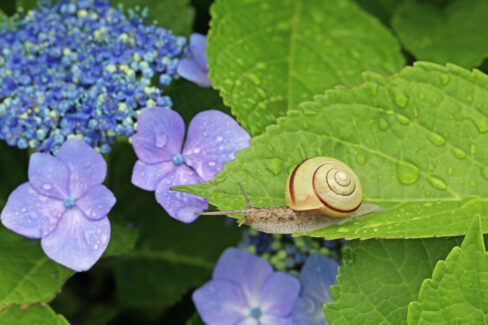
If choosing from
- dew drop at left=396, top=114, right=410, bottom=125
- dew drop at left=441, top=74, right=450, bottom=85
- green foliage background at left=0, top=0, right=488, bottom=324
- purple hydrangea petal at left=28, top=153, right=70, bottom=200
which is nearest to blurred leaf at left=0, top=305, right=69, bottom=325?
green foliage background at left=0, top=0, right=488, bottom=324

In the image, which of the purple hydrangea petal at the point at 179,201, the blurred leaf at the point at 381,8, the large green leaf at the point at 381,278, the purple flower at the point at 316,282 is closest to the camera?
the large green leaf at the point at 381,278

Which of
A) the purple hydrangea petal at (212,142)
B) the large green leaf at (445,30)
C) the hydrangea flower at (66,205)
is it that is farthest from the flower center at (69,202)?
the large green leaf at (445,30)

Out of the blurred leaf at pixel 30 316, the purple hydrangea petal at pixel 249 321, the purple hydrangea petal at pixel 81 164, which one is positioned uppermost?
the purple hydrangea petal at pixel 81 164

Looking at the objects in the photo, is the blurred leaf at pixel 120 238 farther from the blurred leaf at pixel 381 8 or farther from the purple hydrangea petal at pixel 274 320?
the blurred leaf at pixel 381 8

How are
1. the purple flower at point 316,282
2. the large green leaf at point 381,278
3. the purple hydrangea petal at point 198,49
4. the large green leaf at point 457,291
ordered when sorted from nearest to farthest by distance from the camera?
the large green leaf at point 457,291, the large green leaf at point 381,278, the purple flower at point 316,282, the purple hydrangea petal at point 198,49

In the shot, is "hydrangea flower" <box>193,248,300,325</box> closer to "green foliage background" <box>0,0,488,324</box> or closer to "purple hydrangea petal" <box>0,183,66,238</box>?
"green foliage background" <box>0,0,488,324</box>

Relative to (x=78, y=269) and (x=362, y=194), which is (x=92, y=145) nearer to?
(x=78, y=269)

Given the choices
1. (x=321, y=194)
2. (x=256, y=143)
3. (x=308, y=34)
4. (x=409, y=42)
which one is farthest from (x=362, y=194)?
(x=409, y=42)
